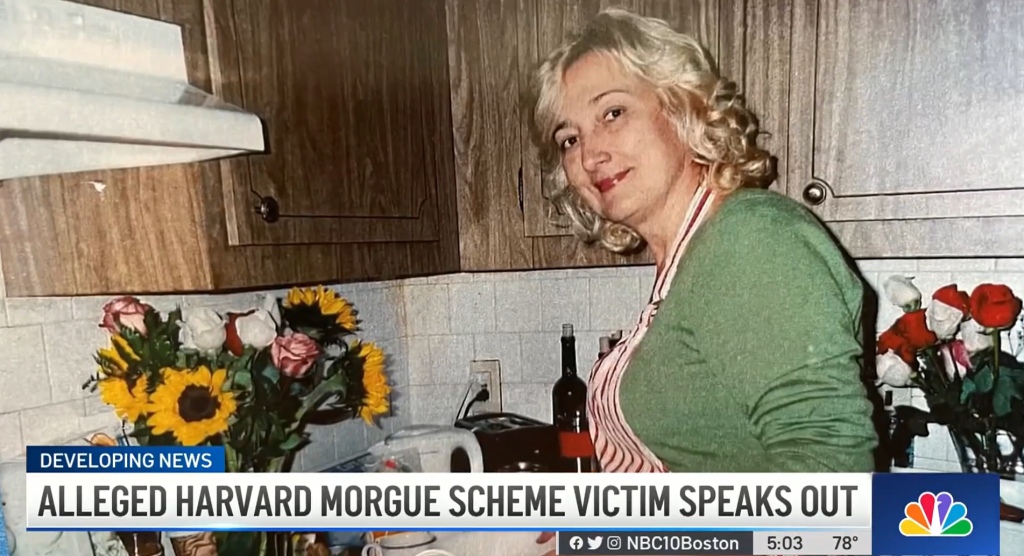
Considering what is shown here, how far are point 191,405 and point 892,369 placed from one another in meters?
0.67

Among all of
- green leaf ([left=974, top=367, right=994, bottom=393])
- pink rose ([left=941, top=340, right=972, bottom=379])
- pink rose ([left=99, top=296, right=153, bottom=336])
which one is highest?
pink rose ([left=99, top=296, right=153, bottom=336])

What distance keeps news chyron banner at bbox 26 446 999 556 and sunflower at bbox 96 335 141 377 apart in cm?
8

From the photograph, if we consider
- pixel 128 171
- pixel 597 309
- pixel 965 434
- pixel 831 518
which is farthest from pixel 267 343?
pixel 965 434

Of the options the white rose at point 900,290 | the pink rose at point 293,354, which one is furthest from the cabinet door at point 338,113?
the white rose at point 900,290

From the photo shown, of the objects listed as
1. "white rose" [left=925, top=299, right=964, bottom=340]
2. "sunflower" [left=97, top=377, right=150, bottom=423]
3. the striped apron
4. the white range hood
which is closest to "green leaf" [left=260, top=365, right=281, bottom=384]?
"sunflower" [left=97, top=377, right=150, bottom=423]

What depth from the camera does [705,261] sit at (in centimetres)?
61

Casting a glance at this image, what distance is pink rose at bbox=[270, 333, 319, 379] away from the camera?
2.17 ft

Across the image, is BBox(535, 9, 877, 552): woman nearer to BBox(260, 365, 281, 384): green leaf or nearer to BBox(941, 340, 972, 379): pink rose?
BBox(941, 340, 972, 379): pink rose

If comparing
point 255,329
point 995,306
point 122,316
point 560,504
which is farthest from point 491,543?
point 995,306

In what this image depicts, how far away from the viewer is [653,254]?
0.64 metres

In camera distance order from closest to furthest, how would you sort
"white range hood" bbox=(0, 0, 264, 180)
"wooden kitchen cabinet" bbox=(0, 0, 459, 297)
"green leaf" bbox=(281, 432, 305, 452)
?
1. "white range hood" bbox=(0, 0, 264, 180)
2. "wooden kitchen cabinet" bbox=(0, 0, 459, 297)
3. "green leaf" bbox=(281, 432, 305, 452)

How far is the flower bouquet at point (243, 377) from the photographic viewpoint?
2.04 feet

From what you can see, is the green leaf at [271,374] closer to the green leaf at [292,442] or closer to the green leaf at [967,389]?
the green leaf at [292,442]

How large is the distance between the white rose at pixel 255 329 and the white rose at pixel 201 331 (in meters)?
0.02
